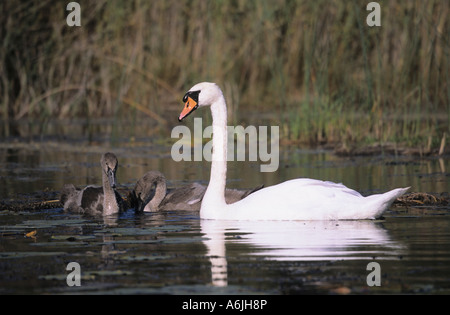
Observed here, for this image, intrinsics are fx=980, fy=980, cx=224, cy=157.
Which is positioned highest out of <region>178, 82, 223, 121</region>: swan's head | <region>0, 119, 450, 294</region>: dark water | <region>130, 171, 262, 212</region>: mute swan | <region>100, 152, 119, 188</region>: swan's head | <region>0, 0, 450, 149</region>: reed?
<region>0, 0, 450, 149</region>: reed

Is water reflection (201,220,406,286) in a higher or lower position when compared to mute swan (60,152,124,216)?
lower

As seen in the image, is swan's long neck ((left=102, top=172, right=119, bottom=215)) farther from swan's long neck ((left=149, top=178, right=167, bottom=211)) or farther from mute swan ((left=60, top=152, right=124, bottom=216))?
swan's long neck ((left=149, top=178, right=167, bottom=211))

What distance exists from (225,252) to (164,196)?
3302 millimetres

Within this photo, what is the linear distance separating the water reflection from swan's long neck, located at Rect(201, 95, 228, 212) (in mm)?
217

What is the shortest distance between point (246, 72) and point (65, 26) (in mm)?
4310

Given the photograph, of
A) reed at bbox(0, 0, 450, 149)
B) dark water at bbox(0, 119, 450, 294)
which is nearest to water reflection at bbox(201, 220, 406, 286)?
dark water at bbox(0, 119, 450, 294)

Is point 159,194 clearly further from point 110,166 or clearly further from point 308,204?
point 308,204

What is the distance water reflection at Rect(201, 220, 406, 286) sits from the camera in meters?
6.90

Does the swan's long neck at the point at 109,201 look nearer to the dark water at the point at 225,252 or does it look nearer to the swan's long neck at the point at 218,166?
the dark water at the point at 225,252

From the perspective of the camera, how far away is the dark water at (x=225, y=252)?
19.8ft

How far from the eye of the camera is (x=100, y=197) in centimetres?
1005
